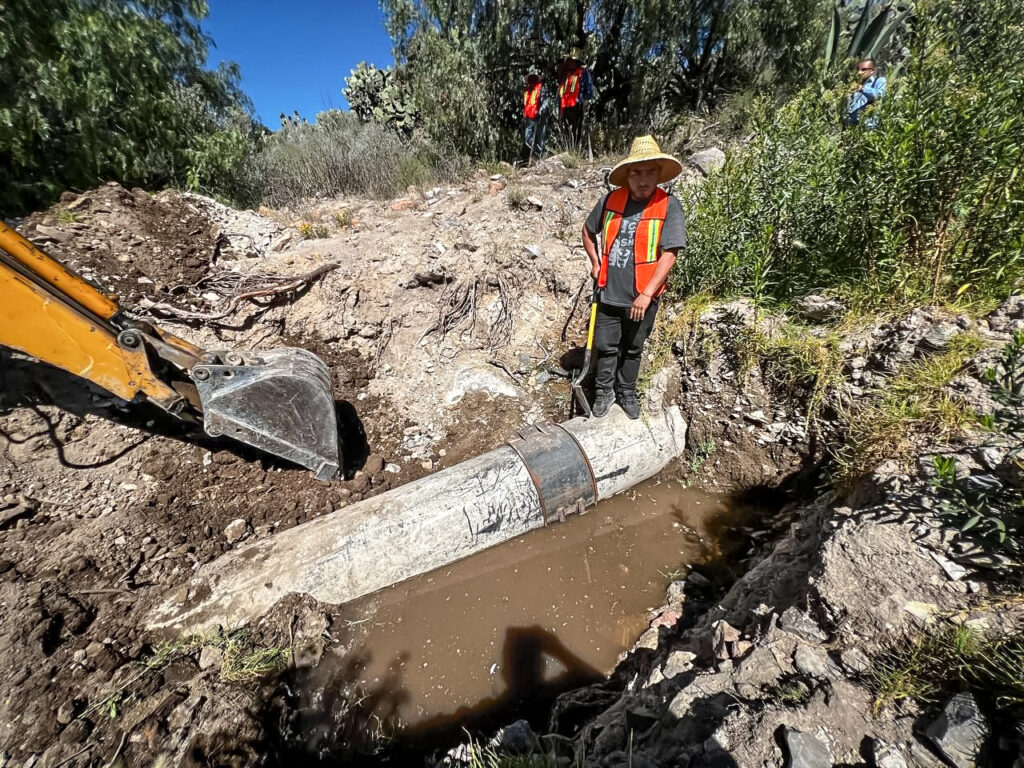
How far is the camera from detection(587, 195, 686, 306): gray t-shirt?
2494mm

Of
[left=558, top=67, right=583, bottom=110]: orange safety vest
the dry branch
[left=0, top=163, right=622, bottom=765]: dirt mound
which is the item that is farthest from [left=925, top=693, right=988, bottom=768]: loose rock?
[left=558, top=67, right=583, bottom=110]: orange safety vest

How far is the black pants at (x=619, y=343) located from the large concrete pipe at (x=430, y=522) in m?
0.30

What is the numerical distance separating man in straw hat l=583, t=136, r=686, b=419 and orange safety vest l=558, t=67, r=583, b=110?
5.65 meters

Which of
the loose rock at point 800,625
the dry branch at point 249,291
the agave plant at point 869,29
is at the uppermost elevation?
the agave plant at point 869,29

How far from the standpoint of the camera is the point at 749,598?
7.29 ft

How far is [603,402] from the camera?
3.19 meters

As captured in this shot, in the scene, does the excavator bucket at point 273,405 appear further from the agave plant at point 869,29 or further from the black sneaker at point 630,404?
the agave plant at point 869,29

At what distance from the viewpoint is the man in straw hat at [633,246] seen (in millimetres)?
2500

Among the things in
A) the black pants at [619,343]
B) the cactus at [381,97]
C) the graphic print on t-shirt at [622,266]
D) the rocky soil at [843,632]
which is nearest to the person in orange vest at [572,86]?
the cactus at [381,97]

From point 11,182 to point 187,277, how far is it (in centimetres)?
227

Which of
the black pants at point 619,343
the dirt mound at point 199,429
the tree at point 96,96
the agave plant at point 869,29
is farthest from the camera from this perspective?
the agave plant at point 869,29

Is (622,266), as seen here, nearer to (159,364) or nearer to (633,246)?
(633,246)

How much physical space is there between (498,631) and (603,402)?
5.69 feet

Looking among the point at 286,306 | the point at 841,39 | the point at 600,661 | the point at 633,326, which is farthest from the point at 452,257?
the point at 841,39
